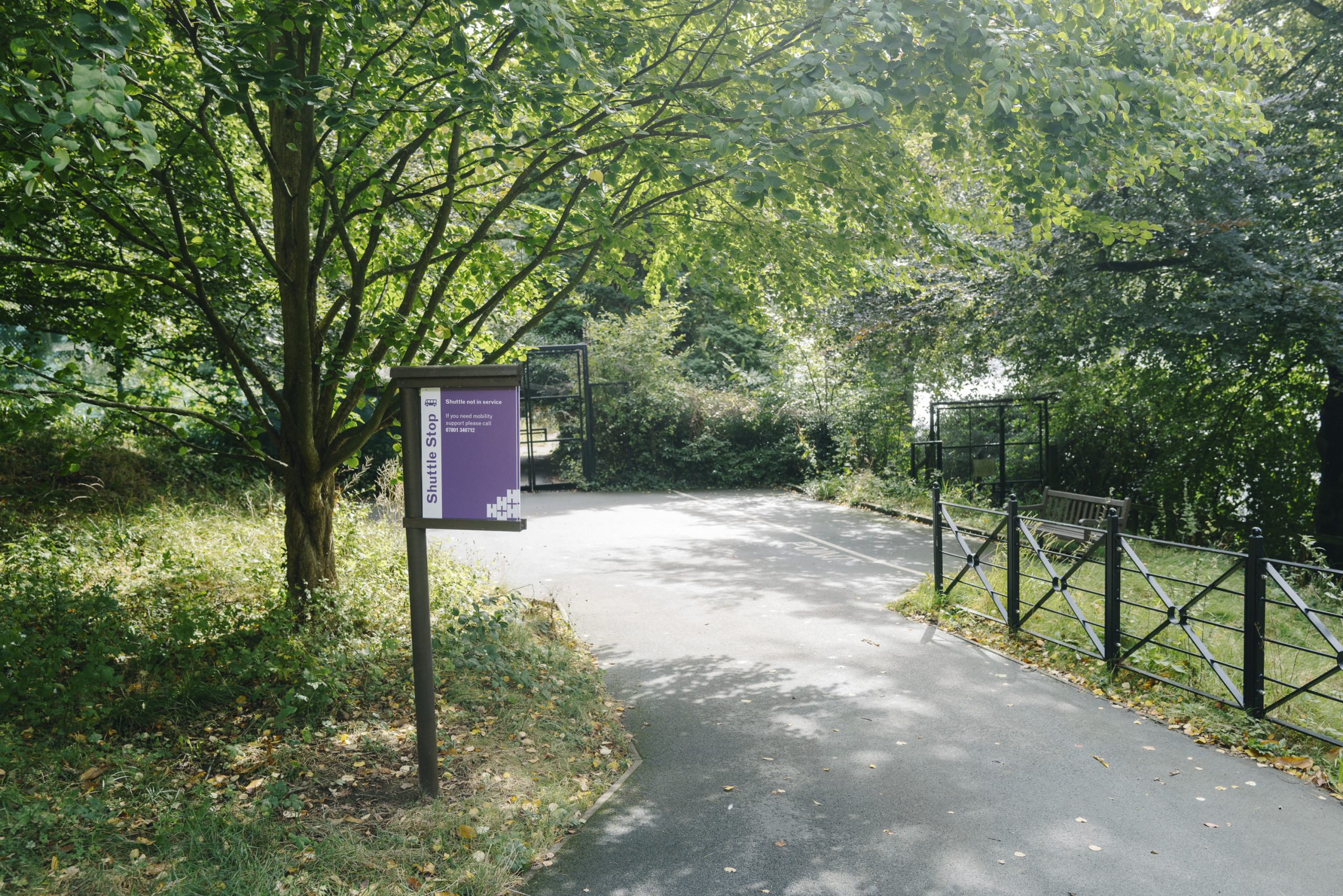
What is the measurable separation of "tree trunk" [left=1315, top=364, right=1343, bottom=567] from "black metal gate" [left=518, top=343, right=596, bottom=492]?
1459cm

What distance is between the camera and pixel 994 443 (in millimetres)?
16547

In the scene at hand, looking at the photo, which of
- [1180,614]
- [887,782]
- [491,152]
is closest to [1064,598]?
[1180,614]

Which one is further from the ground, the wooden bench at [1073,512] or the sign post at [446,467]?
the sign post at [446,467]

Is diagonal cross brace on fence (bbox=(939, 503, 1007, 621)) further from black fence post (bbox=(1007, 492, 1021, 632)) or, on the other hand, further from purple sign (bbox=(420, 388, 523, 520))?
purple sign (bbox=(420, 388, 523, 520))

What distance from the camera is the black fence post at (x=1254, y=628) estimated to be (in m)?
5.43

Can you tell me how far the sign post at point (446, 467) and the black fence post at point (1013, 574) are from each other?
199 inches

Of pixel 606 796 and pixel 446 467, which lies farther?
pixel 606 796

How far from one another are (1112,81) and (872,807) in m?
4.77

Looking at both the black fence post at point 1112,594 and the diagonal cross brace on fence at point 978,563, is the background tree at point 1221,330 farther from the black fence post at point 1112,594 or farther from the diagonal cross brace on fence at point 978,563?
the black fence post at point 1112,594

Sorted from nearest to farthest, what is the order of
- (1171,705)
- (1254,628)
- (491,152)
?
(1254,628) < (1171,705) < (491,152)

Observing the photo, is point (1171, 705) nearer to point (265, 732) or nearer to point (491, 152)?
point (265, 732)

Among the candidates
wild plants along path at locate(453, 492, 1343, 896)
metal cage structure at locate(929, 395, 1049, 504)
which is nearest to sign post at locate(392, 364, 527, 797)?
wild plants along path at locate(453, 492, 1343, 896)

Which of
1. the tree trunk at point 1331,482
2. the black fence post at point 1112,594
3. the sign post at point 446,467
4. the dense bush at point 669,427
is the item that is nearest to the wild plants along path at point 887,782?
the black fence post at point 1112,594

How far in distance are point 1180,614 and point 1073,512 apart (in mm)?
6620
